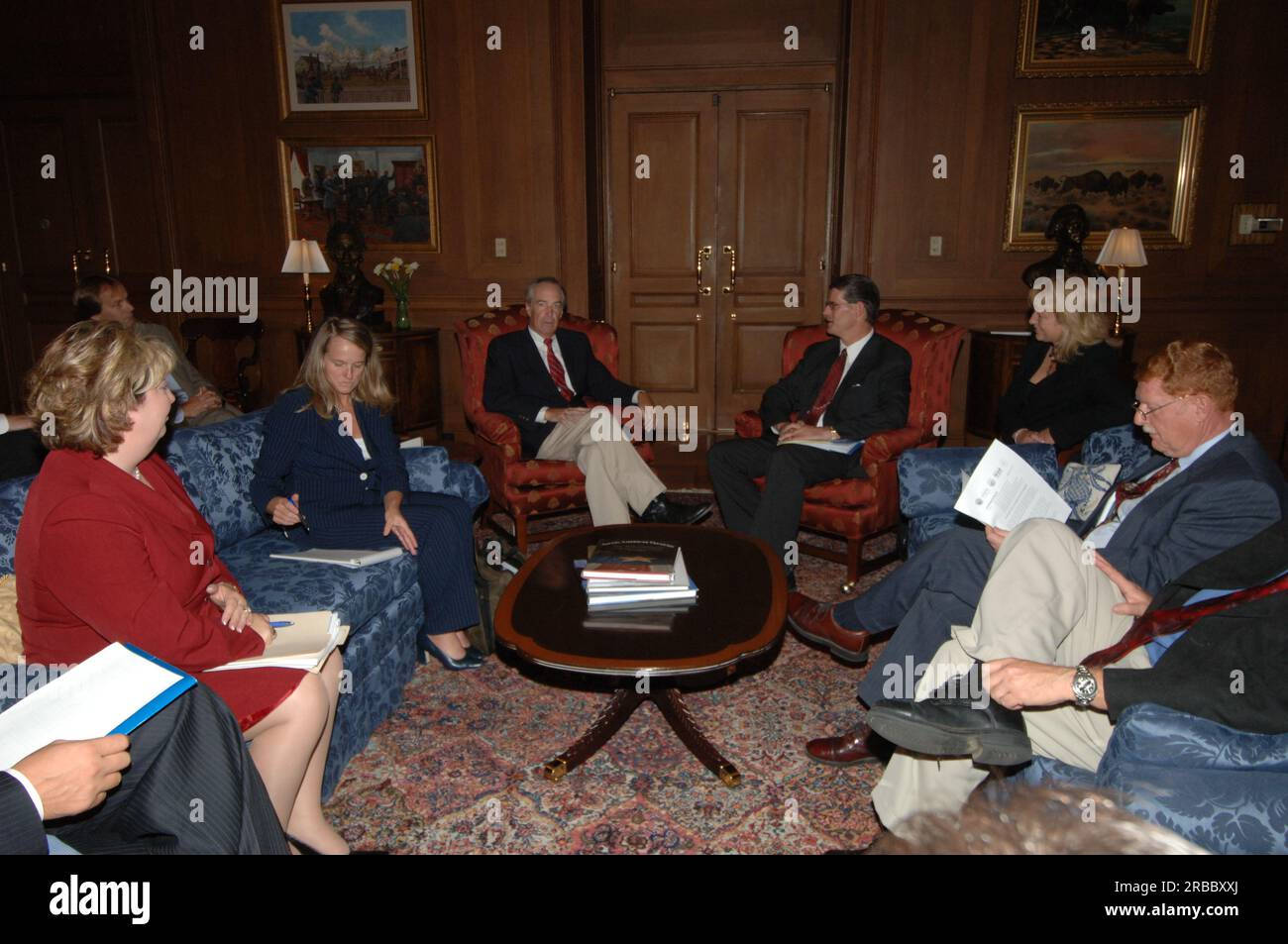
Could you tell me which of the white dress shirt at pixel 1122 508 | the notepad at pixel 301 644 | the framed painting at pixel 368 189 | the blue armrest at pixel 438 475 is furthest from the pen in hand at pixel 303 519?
the framed painting at pixel 368 189

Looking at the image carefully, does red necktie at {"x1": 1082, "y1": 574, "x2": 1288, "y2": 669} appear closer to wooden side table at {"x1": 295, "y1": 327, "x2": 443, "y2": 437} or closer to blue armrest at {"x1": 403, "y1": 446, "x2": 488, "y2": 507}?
blue armrest at {"x1": 403, "y1": 446, "x2": 488, "y2": 507}

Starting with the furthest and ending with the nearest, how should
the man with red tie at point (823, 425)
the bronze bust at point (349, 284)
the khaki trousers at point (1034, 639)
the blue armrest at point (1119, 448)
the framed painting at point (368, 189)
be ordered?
the framed painting at point (368, 189)
the bronze bust at point (349, 284)
the man with red tie at point (823, 425)
the blue armrest at point (1119, 448)
the khaki trousers at point (1034, 639)

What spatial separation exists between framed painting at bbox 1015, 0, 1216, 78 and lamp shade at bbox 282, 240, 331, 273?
16.4 feet

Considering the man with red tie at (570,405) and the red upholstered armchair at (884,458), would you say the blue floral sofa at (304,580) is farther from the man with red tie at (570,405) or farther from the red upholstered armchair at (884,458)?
the red upholstered armchair at (884,458)

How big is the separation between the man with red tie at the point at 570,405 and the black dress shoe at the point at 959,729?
89.5 inches

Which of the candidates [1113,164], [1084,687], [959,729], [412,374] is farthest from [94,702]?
[1113,164]

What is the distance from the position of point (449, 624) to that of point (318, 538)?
21.7 inches

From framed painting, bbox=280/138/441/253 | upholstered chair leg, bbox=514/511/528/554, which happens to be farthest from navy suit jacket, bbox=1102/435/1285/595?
framed painting, bbox=280/138/441/253

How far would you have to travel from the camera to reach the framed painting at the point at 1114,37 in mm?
5750

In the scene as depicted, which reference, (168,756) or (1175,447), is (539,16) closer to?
(1175,447)

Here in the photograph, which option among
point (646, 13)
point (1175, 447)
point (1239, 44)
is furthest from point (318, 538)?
point (1239, 44)

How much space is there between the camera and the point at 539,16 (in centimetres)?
621

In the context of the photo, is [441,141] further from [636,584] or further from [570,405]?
[636,584]

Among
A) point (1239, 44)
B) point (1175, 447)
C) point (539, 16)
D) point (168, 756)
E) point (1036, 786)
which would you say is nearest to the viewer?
point (1036, 786)
